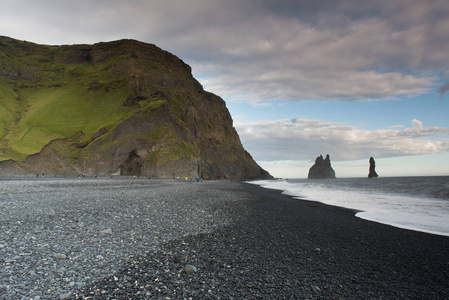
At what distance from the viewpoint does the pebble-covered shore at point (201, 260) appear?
4.98 m

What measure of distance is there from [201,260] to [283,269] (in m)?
2.34

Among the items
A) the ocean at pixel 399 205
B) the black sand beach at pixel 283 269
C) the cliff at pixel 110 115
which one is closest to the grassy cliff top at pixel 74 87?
the cliff at pixel 110 115

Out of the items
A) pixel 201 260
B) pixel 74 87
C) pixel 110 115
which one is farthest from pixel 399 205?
pixel 74 87

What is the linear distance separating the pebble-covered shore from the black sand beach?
0.08 feet

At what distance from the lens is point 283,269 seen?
20.9 ft

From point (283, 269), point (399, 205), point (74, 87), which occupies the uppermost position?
point (74, 87)

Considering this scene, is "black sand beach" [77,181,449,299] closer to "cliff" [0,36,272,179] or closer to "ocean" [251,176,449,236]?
"ocean" [251,176,449,236]

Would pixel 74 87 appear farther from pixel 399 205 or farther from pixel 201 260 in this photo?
pixel 399 205

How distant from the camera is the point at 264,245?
27.5ft

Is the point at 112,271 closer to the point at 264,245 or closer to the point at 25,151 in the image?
the point at 264,245

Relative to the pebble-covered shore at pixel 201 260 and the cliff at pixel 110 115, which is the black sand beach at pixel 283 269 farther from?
the cliff at pixel 110 115

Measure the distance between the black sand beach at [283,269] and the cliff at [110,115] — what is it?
67.5m

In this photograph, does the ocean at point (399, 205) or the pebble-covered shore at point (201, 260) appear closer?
the pebble-covered shore at point (201, 260)

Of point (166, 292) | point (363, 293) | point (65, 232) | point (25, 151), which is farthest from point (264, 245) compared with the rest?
point (25, 151)
